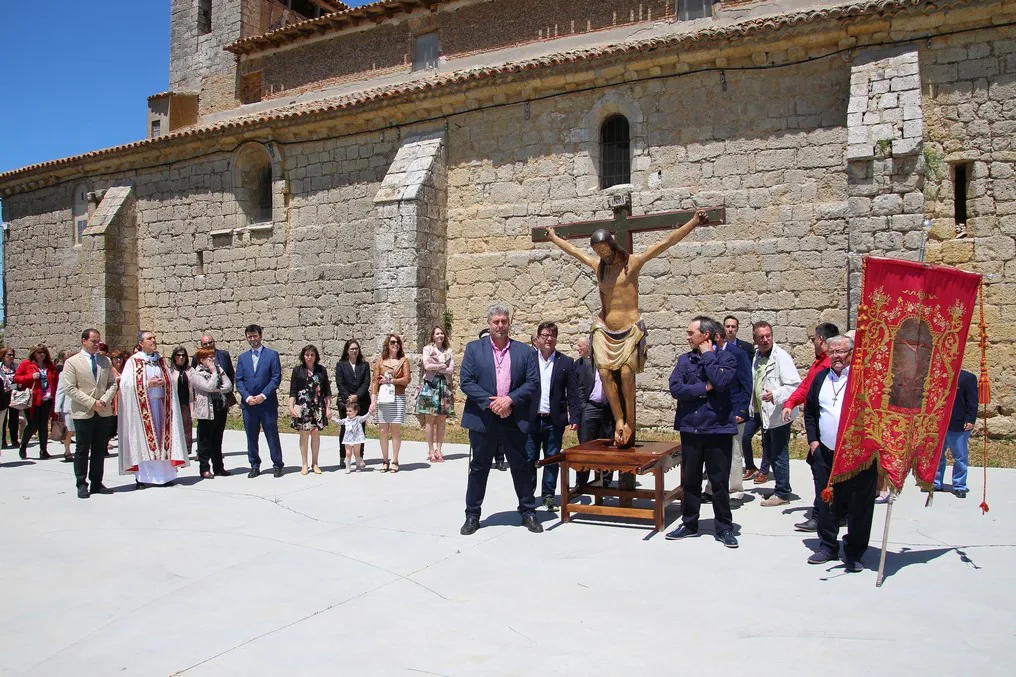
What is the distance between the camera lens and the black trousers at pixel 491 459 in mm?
6234

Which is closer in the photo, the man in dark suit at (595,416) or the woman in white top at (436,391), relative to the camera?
the man in dark suit at (595,416)

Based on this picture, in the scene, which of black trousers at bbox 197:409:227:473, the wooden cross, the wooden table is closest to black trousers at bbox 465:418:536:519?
the wooden table

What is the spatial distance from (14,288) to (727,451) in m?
20.3

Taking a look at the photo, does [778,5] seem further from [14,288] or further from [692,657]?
[14,288]

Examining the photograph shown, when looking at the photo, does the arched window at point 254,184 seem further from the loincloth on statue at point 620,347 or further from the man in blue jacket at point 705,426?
the man in blue jacket at point 705,426

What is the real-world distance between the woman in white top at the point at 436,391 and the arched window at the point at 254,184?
319 inches

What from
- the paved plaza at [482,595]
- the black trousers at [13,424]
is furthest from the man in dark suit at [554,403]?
the black trousers at [13,424]

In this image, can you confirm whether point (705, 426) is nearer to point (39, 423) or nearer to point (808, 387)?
point (808, 387)

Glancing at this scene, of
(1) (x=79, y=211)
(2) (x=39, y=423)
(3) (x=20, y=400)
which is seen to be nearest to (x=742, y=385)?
(3) (x=20, y=400)

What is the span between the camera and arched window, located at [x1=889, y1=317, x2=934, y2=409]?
4.89 metres

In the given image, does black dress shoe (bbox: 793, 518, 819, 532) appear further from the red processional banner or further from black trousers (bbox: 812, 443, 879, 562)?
the red processional banner

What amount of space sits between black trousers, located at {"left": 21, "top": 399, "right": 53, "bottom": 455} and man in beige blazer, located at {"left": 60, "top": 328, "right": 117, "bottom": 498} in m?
3.85

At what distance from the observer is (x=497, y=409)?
6.07m

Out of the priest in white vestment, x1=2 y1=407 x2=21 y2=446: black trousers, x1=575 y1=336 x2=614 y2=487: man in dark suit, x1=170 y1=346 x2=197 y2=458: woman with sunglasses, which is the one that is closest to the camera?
Result: x1=575 y1=336 x2=614 y2=487: man in dark suit
